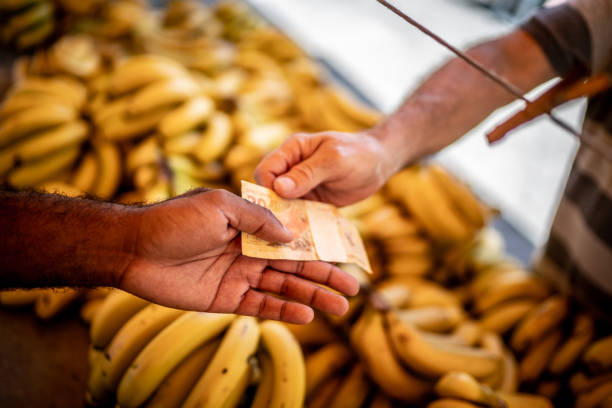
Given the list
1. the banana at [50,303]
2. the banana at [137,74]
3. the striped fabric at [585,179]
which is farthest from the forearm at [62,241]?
the striped fabric at [585,179]

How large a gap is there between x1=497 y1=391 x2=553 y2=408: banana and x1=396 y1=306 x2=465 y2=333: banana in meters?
0.25

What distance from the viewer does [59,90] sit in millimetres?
1661

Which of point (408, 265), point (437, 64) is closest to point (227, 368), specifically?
point (408, 265)

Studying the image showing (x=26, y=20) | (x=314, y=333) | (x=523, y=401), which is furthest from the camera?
(x=26, y=20)

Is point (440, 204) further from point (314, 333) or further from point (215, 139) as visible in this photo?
point (215, 139)

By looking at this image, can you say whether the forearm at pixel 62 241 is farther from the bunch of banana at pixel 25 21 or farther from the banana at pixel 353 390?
the bunch of banana at pixel 25 21

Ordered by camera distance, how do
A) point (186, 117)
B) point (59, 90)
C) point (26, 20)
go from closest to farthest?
1. point (186, 117)
2. point (59, 90)
3. point (26, 20)

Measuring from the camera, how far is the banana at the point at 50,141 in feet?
4.48

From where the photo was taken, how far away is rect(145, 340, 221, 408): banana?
80cm

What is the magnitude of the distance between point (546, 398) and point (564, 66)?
1.05 m

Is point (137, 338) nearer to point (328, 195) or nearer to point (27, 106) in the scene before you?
point (328, 195)

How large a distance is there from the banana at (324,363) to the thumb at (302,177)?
1.79 feet

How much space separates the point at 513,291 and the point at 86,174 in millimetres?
1841

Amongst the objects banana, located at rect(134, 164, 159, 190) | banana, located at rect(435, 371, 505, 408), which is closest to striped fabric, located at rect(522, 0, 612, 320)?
banana, located at rect(435, 371, 505, 408)
